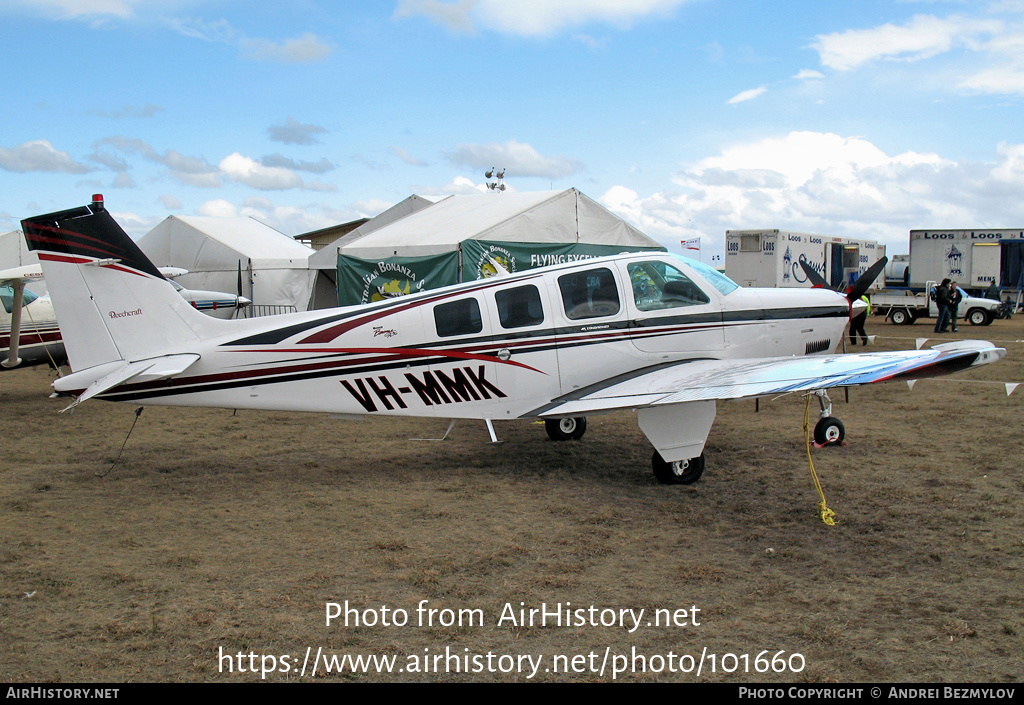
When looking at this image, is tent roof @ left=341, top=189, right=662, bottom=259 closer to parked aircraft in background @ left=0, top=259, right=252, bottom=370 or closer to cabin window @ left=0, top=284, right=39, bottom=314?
parked aircraft in background @ left=0, top=259, right=252, bottom=370

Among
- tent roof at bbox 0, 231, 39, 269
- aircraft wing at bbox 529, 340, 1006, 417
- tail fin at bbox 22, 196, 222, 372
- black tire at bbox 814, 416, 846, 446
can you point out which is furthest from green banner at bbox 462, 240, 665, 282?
tent roof at bbox 0, 231, 39, 269

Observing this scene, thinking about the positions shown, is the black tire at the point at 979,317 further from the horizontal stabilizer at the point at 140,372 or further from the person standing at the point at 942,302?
the horizontal stabilizer at the point at 140,372

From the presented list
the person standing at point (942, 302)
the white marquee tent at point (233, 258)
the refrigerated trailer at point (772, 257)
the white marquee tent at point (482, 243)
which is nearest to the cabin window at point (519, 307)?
the white marquee tent at point (482, 243)

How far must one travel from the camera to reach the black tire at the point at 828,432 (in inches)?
327

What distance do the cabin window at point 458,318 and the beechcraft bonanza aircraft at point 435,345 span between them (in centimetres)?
1

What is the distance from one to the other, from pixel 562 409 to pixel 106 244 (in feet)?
15.6

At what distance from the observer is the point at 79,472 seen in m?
7.78

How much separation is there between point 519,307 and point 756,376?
2372mm

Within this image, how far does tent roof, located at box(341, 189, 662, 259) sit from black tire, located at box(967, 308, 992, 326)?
52.3 ft

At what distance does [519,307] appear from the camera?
24.0 feet

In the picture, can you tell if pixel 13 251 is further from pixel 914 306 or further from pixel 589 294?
pixel 914 306
